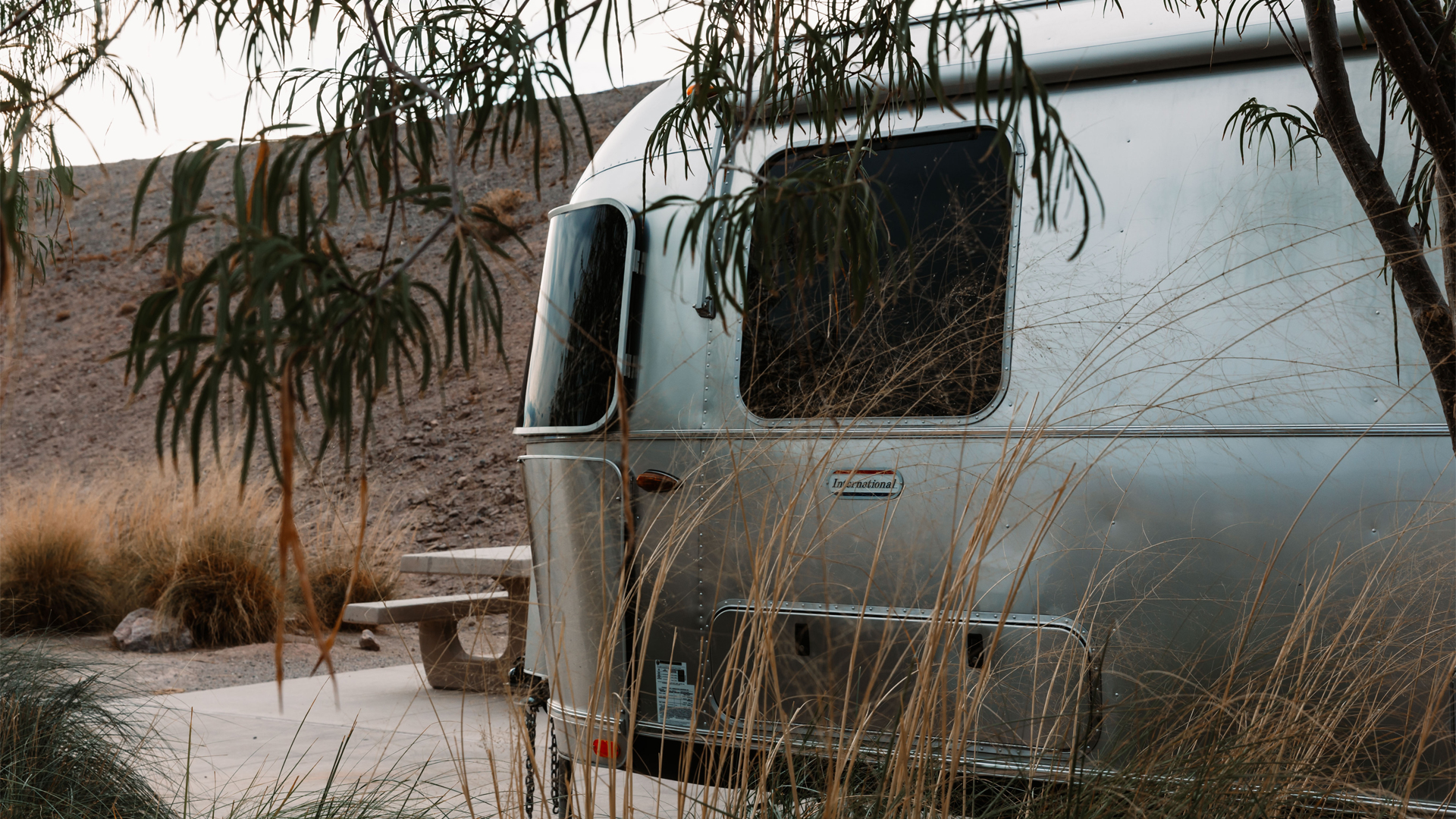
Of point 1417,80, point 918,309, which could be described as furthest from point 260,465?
point 1417,80

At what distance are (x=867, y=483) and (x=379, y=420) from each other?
17127mm

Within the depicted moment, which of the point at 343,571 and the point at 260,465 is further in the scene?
→ the point at 260,465

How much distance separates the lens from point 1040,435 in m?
1.80

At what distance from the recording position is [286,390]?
0.84 m

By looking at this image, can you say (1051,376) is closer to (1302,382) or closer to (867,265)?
(1302,382)

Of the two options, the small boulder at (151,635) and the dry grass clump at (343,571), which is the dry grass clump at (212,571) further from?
the dry grass clump at (343,571)

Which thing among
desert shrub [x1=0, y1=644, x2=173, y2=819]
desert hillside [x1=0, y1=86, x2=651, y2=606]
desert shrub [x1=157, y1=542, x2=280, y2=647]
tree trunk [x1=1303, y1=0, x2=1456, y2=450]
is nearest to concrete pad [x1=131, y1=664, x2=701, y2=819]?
desert shrub [x1=0, y1=644, x2=173, y2=819]

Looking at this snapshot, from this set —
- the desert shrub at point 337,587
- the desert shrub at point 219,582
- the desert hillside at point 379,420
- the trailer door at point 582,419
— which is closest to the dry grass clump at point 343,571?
the desert shrub at point 337,587

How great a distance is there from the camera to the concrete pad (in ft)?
9.13

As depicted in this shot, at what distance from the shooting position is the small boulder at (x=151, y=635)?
6957 millimetres

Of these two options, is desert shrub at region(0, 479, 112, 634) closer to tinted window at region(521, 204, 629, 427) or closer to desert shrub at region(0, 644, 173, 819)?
desert shrub at region(0, 644, 173, 819)

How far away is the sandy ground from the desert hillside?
0.14 feet

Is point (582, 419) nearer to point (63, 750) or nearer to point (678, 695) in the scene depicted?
point (678, 695)

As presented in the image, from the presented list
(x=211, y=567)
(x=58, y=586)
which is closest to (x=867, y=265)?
(x=211, y=567)
